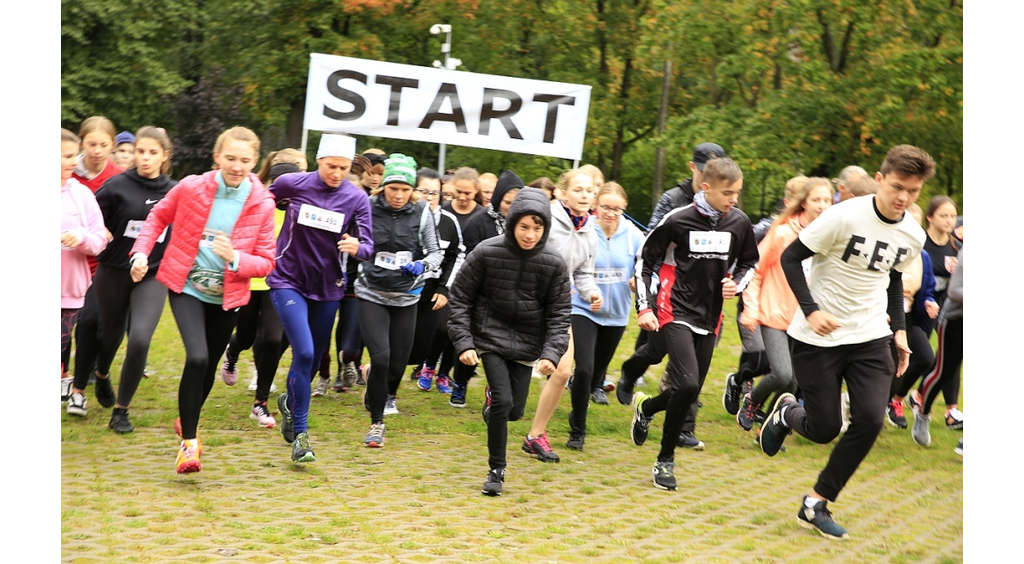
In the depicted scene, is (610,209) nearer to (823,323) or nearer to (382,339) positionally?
(382,339)

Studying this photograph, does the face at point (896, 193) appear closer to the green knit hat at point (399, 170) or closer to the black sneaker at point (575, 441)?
the black sneaker at point (575, 441)

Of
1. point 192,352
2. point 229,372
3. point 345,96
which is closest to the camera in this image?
point 192,352

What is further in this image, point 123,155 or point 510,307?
point 123,155

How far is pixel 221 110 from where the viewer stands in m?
32.2

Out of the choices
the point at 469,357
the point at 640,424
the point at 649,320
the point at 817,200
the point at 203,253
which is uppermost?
the point at 817,200

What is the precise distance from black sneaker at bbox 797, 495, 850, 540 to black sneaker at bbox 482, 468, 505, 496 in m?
1.83

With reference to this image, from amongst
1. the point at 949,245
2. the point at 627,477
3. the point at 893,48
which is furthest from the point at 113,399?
the point at 893,48

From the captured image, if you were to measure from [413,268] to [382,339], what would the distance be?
57 centimetres

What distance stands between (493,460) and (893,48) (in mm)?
19587

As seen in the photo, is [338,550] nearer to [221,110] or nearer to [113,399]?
[113,399]

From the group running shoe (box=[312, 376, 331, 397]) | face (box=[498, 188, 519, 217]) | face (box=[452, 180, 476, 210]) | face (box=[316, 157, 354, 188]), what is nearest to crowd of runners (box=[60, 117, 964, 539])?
face (box=[316, 157, 354, 188])

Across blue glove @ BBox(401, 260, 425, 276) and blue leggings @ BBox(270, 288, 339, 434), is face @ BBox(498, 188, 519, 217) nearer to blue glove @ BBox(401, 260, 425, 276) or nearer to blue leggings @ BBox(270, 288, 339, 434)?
blue glove @ BBox(401, 260, 425, 276)

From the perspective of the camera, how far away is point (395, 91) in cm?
1233

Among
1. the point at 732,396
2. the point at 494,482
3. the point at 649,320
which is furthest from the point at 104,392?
the point at 732,396
